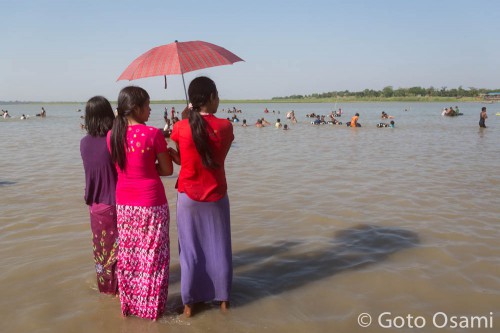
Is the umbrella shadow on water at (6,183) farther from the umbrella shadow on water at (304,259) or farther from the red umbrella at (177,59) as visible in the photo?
the umbrella shadow on water at (304,259)

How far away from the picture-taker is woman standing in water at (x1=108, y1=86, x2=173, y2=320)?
310 centimetres

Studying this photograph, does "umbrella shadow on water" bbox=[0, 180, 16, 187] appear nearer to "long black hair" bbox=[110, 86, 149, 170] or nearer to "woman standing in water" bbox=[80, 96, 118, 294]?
"woman standing in water" bbox=[80, 96, 118, 294]

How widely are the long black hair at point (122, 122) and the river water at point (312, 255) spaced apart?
1410mm

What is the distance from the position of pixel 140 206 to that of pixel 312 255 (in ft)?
8.02

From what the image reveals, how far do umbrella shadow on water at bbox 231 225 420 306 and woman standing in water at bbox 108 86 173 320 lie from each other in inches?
33.5

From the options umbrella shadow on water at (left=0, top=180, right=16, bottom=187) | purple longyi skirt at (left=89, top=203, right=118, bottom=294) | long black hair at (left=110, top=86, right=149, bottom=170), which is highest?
long black hair at (left=110, top=86, right=149, bottom=170)

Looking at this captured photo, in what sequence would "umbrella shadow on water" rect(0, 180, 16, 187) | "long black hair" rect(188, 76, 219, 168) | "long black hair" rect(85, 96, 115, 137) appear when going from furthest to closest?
"umbrella shadow on water" rect(0, 180, 16, 187) < "long black hair" rect(85, 96, 115, 137) < "long black hair" rect(188, 76, 219, 168)

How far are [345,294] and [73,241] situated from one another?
141 inches

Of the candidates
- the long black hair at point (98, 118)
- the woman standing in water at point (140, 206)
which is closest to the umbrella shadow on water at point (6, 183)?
the long black hair at point (98, 118)

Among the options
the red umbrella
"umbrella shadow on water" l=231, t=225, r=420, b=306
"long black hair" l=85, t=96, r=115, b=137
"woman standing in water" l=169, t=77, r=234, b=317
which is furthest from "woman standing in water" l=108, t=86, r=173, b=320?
"umbrella shadow on water" l=231, t=225, r=420, b=306

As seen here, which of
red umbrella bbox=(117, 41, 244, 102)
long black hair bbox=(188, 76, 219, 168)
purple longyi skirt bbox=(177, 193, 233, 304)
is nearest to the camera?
long black hair bbox=(188, 76, 219, 168)

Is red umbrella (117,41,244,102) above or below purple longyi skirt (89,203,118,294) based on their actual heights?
above

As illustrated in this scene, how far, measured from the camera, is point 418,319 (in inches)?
134

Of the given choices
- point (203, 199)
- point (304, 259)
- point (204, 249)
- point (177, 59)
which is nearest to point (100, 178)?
point (203, 199)
